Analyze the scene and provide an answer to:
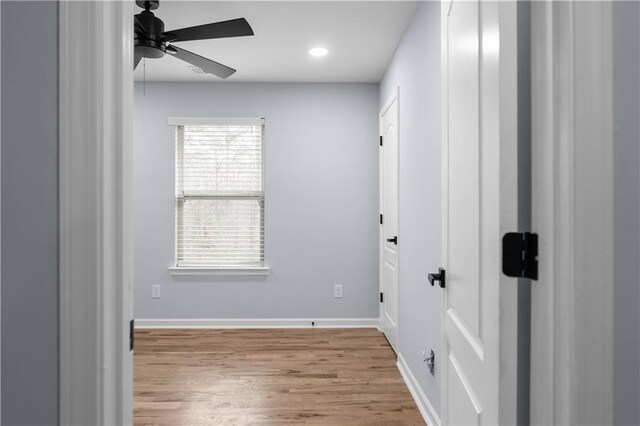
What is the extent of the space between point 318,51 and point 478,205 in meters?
2.77

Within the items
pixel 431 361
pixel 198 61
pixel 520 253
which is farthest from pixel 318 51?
pixel 520 253

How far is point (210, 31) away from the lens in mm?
2246

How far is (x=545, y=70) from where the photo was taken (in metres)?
0.79

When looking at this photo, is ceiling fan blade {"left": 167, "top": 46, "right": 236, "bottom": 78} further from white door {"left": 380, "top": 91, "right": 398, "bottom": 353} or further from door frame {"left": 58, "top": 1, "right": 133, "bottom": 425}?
door frame {"left": 58, "top": 1, "right": 133, "bottom": 425}

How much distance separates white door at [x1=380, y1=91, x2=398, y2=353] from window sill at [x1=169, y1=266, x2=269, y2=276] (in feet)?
3.94

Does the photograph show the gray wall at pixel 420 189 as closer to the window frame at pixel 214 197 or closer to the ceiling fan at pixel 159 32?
the ceiling fan at pixel 159 32

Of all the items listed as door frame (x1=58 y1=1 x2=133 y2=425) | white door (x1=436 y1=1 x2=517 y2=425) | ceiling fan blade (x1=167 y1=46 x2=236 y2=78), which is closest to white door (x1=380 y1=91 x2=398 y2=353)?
ceiling fan blade (x1=167 y1=46 x2=236 y2=78)

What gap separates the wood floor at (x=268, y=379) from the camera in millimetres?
2449

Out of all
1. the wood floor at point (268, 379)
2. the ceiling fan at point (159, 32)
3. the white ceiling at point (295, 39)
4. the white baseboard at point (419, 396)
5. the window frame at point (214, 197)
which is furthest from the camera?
the window frame at point (214, 197)

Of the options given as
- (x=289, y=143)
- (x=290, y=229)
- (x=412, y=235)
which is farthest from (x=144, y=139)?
(x=412, y=235)

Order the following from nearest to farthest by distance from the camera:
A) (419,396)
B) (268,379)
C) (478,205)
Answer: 1. (478,205)
2. (419,396)
3. (268,379)

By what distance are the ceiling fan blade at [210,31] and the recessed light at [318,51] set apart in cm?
121

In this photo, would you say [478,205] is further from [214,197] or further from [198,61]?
[214,197]

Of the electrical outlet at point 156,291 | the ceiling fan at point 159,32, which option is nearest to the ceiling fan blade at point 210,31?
the ceiling fan at point 159,32
